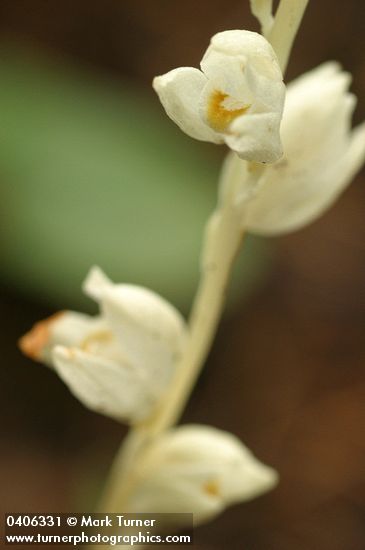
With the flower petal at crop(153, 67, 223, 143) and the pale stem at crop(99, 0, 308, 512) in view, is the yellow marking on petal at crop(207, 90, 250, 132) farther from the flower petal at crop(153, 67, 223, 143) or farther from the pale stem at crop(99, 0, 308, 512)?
A: the pale stem at crop(99, 0, 308, 512)

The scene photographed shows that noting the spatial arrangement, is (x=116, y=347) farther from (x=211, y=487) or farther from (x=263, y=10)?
(x=263, y=10)

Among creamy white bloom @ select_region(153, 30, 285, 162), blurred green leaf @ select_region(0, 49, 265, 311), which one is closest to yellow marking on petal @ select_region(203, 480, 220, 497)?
creamy white bloom @ select_region(153, 30, 285, 162)

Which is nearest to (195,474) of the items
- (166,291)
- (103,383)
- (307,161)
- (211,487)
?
(211,487)

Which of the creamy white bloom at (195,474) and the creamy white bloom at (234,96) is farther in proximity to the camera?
the creamy white bloom at (195,474)

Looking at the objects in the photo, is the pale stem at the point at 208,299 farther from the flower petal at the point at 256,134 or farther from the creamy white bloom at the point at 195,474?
the flower petal at the point at 256,134

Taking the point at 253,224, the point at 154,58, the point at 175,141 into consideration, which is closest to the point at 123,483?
the point at 253,224

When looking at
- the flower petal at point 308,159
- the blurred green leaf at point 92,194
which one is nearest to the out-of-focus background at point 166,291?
the blurred green leaf at point 92,194
